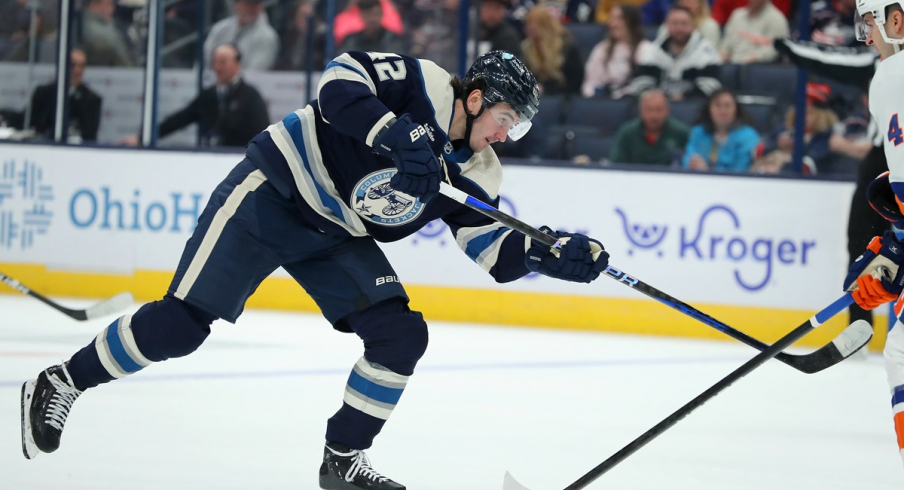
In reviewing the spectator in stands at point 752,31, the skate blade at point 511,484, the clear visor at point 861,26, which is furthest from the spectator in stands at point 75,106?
the clear visor at point 861,26

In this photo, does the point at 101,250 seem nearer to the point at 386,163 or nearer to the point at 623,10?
the point at 623,10

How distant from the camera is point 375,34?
6516mm

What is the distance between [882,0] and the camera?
7.83 feet

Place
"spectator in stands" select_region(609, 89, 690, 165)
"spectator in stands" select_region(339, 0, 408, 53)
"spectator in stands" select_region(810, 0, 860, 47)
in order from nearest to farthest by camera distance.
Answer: "spectator in stands" select_region(609, 89, 690, 165) < "spectator in stands" select_region(810, 0, 860, 47) < "spectator in stands" select_region(339, 0, 408, 53)

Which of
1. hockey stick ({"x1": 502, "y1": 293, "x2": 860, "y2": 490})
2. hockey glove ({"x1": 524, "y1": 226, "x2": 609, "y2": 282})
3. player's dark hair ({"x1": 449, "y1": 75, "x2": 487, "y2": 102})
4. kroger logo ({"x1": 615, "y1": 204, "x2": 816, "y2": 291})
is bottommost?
kroger logo ({"x1": 615, "y1": 204, "x2": 816, "y2": 291})

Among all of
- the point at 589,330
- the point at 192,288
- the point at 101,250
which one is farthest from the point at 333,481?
the point at 101,250

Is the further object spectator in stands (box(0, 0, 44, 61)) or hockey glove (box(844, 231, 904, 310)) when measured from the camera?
spectator in stands (box(0, 0, 44, 61))

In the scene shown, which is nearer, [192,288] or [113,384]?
[192,288]

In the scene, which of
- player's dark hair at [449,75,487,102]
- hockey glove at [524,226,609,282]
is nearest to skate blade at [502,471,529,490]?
hockey glove at [524,226,609,282]

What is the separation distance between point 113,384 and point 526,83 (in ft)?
6.39

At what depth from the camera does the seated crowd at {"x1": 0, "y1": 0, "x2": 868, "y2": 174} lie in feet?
20.4

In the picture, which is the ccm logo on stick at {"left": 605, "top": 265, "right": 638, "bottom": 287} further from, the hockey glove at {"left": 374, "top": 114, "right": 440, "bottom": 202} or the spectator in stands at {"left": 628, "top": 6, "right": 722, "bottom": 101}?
the spectator in stands at {"left": 628, "top": 6, "right": 722, "bottom": 101}

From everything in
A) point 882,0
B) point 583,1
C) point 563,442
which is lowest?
point 563,442

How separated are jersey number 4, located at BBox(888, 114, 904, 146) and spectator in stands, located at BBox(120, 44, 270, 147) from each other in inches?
186
